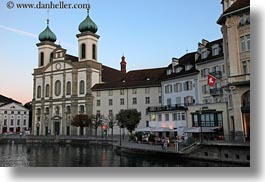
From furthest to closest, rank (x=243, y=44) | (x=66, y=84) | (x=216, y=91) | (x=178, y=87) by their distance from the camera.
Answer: (x=66, y=84) < (x=178, y=87) < (x=216, y=91) < (x=243, y=44)

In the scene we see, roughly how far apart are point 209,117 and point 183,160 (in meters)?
8.30

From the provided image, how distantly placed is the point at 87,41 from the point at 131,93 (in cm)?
1413

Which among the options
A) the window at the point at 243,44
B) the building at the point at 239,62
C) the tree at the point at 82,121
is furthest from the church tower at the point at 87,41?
the window at the point at 243,44

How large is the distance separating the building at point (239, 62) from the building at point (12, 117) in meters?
57.4

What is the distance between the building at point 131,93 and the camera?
43.7 metres

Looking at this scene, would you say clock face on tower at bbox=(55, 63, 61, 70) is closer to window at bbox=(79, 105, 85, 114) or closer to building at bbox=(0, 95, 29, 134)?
window at bbox=(79, 105, 85, 114)

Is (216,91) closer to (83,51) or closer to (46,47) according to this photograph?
(83,51)

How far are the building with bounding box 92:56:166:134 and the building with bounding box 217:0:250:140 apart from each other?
75.0 ft

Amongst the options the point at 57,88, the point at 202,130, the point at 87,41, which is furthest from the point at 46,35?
the point at 202,130

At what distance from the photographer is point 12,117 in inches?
2672

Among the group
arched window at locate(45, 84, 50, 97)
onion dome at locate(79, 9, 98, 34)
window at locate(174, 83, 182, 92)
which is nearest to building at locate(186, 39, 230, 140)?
window at locate(174, 83, 182, 92)

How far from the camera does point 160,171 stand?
40.8ft

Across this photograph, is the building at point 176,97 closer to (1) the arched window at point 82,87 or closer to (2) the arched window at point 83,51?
(1) the arched window at point 82,87

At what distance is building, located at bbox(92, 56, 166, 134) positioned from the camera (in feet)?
143
